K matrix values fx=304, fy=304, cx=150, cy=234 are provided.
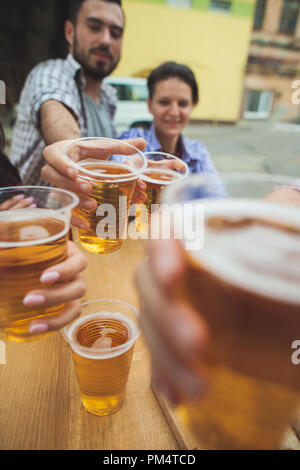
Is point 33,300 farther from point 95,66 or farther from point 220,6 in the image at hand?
point 220,6

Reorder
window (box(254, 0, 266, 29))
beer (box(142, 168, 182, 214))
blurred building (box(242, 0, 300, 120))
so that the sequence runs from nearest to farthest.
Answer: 1. beer (box(142, 168, 182, 214))
2. window (box(254, 0, 266, 29))
3. blurred building (box(242, 0, 300, 120))

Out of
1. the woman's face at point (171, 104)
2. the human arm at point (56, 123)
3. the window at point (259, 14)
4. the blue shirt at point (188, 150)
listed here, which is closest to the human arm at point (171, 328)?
the human arm at point (56, 123)

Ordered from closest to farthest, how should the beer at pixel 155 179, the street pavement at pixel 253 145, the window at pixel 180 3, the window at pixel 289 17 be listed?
the beer at pixel 155 179 < the street pavement at pixel 253 145 < the window at pixel 180 3 < the window at pixel 289 17

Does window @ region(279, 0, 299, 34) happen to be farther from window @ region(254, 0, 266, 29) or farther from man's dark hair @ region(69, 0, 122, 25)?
man's dark hair @ region(69, 0, 122, 25)

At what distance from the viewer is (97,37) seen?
7.97 feet

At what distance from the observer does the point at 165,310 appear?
1.16ft

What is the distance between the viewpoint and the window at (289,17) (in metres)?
14.9

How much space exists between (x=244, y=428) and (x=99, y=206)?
2.12 ft

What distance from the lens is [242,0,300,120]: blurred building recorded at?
1473 cm

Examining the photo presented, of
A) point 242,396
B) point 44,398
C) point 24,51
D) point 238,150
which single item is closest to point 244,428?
point 242,396

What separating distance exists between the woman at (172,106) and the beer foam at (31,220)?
1.82 metres

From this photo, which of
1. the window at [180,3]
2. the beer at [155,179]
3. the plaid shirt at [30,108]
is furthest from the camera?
the window at [180,3]

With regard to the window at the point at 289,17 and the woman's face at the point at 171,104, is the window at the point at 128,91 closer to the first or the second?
the woman's face at the point at 171,104

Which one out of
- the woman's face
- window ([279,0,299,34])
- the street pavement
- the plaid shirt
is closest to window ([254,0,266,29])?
window ([279,0,299,34])
